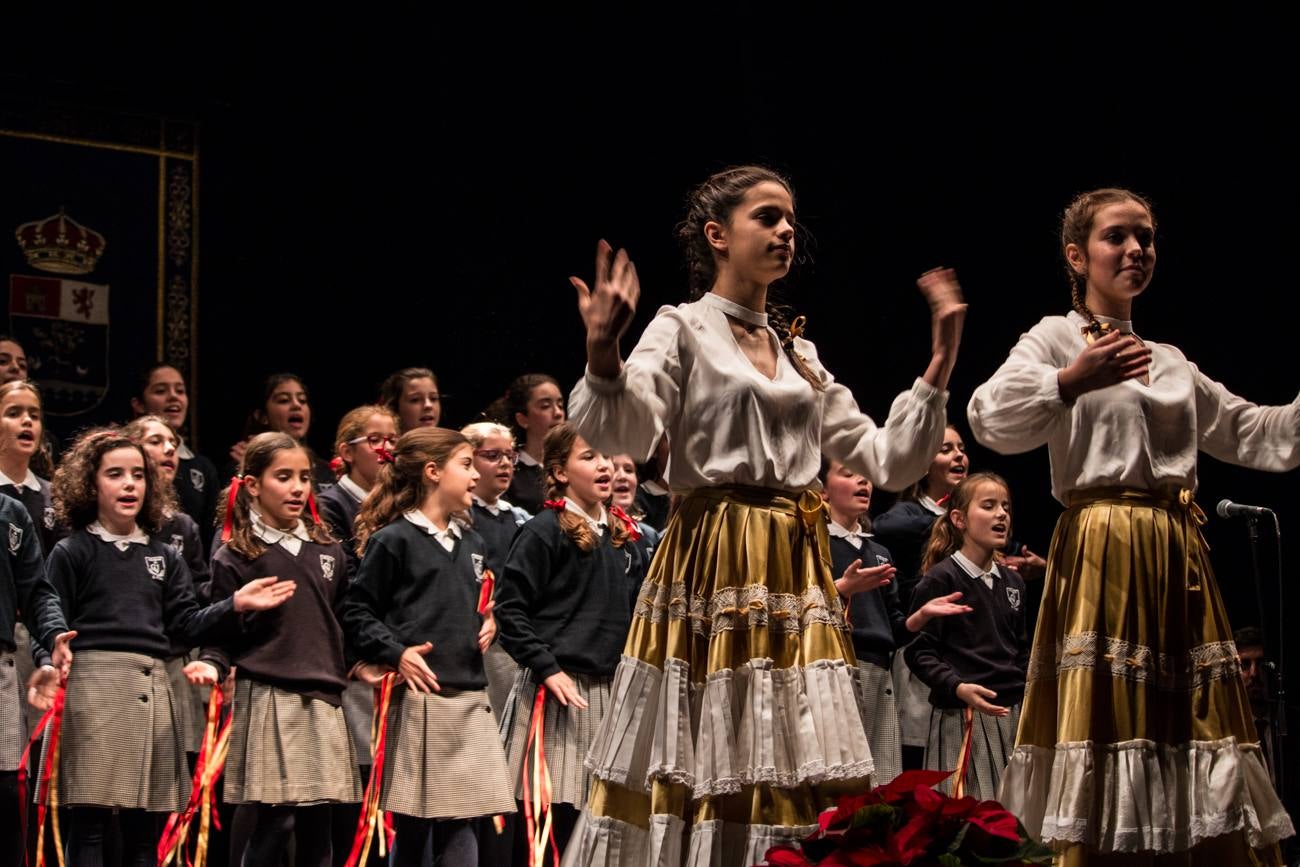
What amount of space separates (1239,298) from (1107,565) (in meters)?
3.27

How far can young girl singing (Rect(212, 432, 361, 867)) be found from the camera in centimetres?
466

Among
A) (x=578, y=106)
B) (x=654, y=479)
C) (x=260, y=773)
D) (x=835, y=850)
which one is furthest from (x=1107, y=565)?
(x=578, y=106)

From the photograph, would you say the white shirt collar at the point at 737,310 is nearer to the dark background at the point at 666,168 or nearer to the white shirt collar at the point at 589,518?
the white shirt collar at the point at 589,518

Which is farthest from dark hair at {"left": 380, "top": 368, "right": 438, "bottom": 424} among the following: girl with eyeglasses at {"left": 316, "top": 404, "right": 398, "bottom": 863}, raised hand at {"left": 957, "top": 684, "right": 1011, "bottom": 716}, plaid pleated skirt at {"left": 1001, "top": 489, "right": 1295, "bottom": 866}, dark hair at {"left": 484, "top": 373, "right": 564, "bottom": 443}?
plaid pleated skirt at {"left": 1001, "top": 489, "right": 1295, "bottom": 866}

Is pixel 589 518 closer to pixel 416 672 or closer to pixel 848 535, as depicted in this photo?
pixel 416 672

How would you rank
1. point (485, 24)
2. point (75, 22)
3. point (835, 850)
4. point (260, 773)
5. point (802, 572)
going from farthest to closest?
1. point (485, 24)
2. point (75, 22)
3. point (260, 773)
4. point (802, 572)
5. point (835, 850)

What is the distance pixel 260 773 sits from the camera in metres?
4.63

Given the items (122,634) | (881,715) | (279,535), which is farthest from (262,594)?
(881,715)

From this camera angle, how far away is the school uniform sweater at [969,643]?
520 centimetres

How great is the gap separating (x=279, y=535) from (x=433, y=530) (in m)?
0.47

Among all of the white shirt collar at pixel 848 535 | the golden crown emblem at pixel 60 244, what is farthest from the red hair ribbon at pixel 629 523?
the golden crown emblem at pixel 60 244

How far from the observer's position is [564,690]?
4570mm

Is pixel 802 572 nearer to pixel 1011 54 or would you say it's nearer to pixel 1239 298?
pixel 1239 298

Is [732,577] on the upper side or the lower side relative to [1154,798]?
upper
